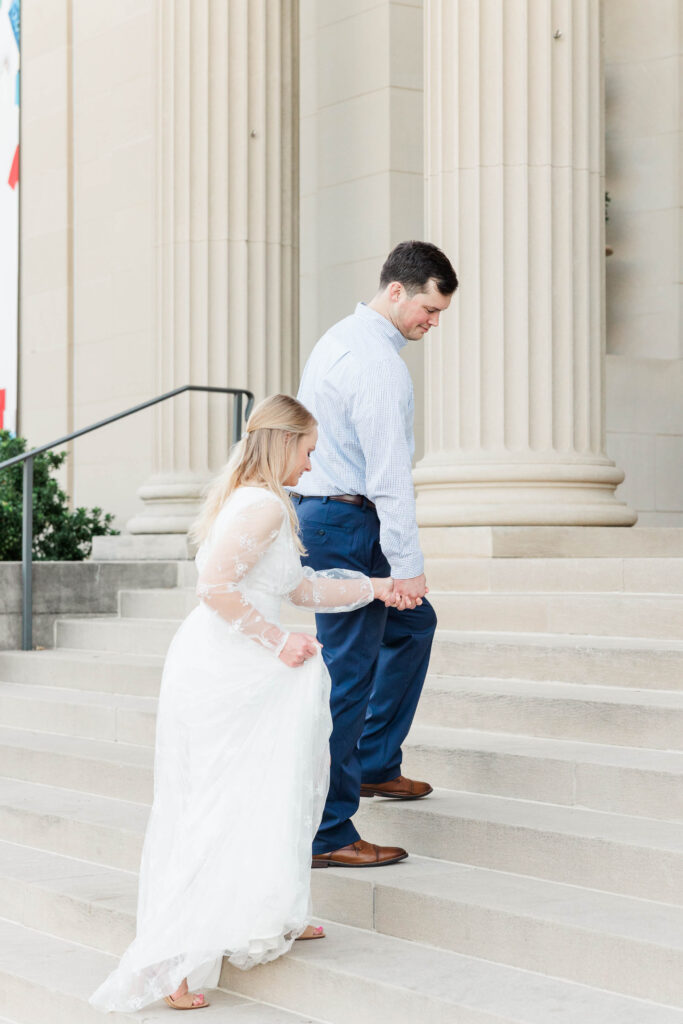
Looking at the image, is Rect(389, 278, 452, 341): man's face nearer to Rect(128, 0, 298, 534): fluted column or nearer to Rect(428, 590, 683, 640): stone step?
Rect(428, 590, 683, 640): stone step

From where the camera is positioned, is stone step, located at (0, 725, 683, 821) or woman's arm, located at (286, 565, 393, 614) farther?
stone step, located at (0, 725, 683, 821)

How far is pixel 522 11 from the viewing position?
8242 mm

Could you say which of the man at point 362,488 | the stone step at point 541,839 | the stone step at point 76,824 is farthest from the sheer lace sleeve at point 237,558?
the stone step at point 76,824

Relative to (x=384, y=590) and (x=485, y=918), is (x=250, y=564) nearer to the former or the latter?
(x=384, y=590)

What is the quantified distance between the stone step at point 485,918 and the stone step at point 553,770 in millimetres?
495

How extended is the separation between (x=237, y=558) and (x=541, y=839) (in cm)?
145

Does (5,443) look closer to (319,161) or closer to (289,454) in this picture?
(319,161)

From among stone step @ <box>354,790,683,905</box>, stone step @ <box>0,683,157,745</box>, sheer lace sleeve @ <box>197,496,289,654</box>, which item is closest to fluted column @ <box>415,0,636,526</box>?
stone step @ <box>0,683,157,745</box>

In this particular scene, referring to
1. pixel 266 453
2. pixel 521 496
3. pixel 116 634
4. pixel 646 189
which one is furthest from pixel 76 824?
pixel 646 189

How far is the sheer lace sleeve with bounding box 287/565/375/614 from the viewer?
446cm

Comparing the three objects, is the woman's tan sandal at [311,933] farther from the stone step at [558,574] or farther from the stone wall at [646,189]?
the stone wall at [646,189]

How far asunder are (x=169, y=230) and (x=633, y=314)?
12.6ft

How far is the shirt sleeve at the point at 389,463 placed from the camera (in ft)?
15.5

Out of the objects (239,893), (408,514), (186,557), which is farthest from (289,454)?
(186,557)
